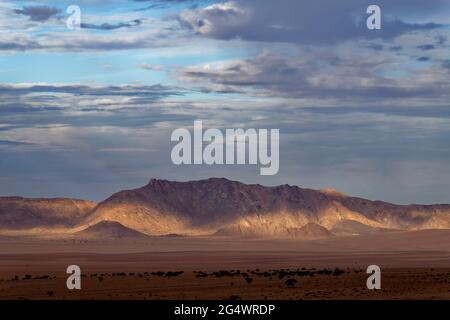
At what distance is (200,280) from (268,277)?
3.94 metres

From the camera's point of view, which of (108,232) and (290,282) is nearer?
(290,282)

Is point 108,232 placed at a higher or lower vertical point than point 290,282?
lower

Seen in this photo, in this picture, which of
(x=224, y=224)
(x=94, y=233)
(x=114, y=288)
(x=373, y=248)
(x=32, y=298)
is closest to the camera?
(x=32, y=298)

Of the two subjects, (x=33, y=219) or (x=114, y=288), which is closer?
(x=114, y=288)

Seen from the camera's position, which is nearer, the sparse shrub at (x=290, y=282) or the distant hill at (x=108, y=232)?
the sparse shrub at (x=290, y=282)

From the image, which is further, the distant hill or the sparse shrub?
the distant hill

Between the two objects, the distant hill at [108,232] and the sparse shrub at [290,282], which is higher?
the sparse shrub at [290,282]

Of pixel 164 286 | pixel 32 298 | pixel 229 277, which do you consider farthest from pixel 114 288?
pixel 229 277

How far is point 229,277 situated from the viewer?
162ft

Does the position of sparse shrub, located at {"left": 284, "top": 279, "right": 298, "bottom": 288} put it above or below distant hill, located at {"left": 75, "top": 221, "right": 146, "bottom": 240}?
above
